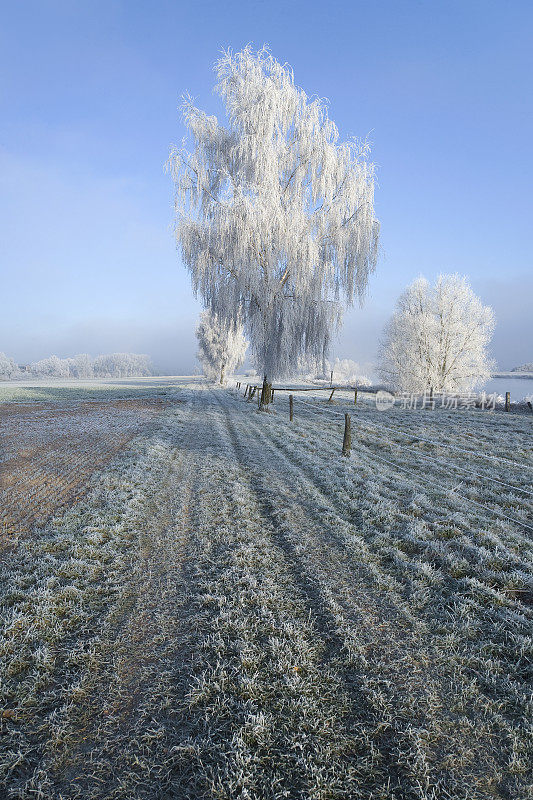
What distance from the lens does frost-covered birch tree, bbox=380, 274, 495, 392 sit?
28812mm

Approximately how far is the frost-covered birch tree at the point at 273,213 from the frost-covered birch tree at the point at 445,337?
16.7 meters

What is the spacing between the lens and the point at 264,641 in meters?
3.08

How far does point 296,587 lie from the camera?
153 inches

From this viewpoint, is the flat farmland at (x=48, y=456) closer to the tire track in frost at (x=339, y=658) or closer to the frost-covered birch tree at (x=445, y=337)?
the tire track in frost at (x=339, y=658)

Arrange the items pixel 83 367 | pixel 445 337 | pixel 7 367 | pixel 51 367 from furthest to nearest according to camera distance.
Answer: pixel 83 367 → pixel 51 367 → pixel 7 367 → pixel 445 337

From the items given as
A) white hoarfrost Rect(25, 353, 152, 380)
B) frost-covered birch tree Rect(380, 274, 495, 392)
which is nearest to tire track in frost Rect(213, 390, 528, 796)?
frost-covered birch tree Rect(380, 274, 495, 392)

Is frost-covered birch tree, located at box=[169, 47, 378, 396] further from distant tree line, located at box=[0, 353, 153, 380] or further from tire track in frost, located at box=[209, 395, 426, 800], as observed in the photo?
distant tree line, located at box=[0, 353, 153, 380]

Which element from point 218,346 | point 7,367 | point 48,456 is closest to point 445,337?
point 218,346

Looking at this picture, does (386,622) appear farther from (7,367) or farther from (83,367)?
(83,367)

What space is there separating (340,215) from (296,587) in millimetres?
15362

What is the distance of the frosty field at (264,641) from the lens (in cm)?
211

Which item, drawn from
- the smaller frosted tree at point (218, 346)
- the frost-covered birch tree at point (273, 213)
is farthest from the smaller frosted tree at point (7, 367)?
the frost-covered birch tree at point (273, 213)

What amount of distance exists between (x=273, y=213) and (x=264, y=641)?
15210 mm

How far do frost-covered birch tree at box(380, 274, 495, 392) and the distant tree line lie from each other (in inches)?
3841
